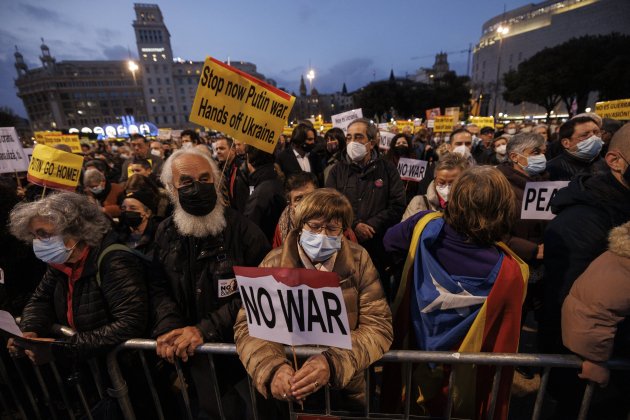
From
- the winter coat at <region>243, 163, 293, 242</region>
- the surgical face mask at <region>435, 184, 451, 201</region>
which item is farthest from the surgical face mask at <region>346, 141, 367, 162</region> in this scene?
the surgical face mask at <region>435, 184, 451, 201</region>

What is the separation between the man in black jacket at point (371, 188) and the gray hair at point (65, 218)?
2420 millimetres

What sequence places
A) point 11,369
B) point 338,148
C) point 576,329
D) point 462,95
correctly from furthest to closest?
1. point 462,95
2. point 338,148
3. point 11,369
4. point 576,329

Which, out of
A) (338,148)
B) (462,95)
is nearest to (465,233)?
(338,148)

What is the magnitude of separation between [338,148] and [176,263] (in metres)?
4.83

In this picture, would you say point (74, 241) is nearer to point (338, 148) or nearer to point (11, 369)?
point (11, 369)

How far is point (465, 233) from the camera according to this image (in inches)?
74.2

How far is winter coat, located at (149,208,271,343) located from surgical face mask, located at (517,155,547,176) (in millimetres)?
2969

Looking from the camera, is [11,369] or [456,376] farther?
[11,369]

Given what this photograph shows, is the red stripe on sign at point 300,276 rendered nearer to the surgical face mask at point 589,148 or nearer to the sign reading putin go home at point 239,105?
the sign reading putin go home at point 239,105

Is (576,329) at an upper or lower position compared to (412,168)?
lower

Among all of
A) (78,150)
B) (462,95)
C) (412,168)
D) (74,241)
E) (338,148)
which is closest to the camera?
(74,241)

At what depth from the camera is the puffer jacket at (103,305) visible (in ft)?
6.62

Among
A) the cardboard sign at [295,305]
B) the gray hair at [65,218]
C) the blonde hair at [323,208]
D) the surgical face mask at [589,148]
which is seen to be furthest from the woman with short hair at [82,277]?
the surgical face mask at [589,148]

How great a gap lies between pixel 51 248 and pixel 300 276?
5.75 feet
